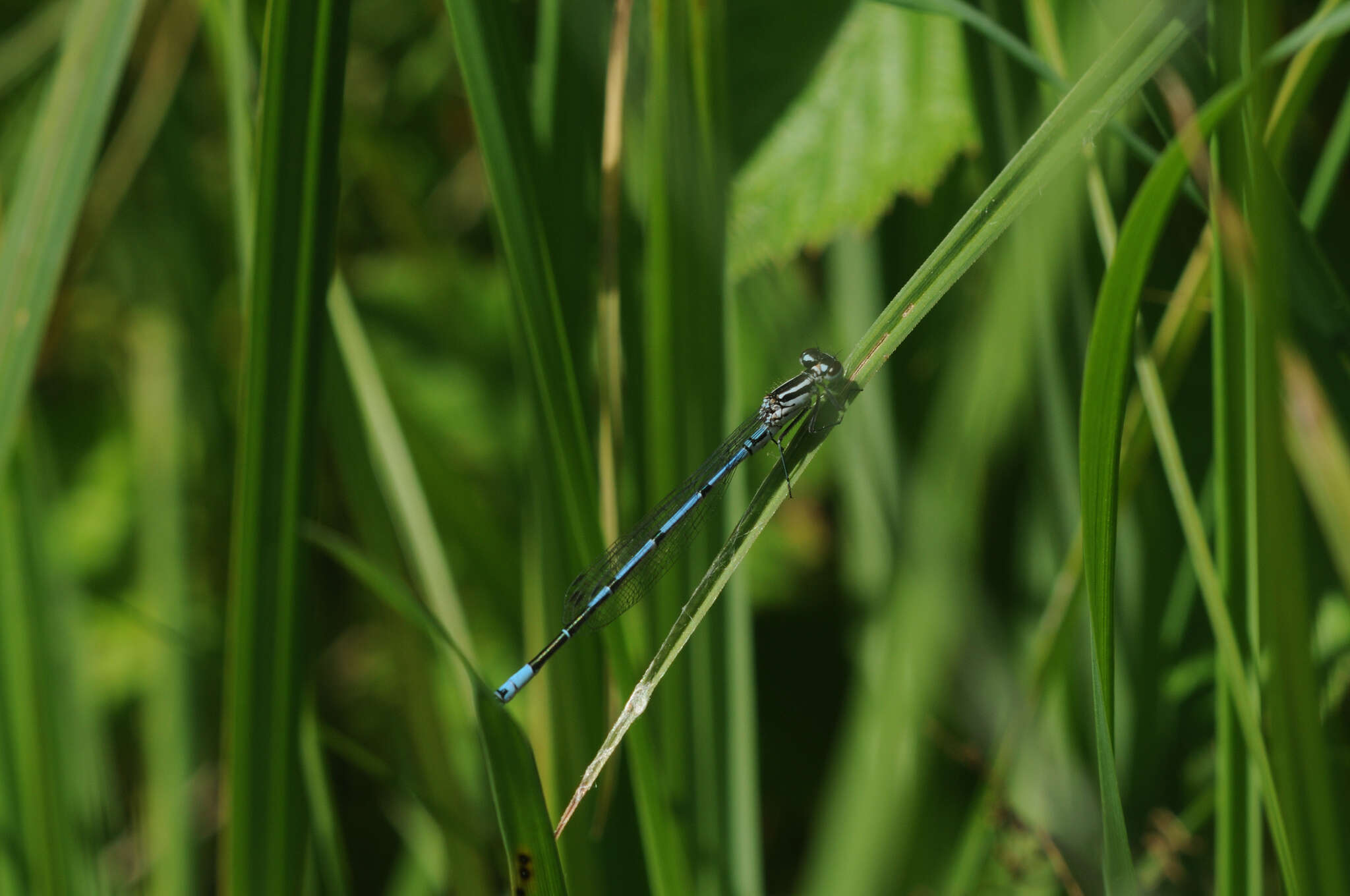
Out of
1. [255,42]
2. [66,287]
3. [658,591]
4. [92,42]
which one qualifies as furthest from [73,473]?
[658,591]

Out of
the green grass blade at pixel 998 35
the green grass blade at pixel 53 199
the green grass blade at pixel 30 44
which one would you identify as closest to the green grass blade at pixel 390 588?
the green grass blade at pixel 53 199

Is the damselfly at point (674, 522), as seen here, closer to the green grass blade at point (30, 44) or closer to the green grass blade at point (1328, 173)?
the green grass blade at point (1328, 173)

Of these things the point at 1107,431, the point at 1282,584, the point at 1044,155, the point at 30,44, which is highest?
the point at 30,44

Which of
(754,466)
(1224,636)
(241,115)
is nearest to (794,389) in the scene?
(754,466)

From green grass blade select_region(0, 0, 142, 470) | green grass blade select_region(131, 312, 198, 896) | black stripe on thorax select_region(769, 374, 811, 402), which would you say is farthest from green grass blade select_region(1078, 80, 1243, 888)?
green grass blade select_region(131, 312, 198, 896)

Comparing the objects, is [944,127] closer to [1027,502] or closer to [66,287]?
[1027,502]

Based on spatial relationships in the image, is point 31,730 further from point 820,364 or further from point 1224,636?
point 1224,636
